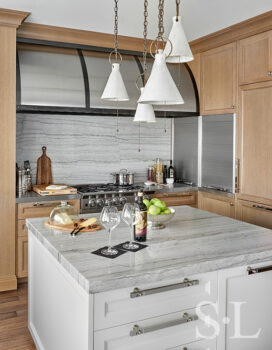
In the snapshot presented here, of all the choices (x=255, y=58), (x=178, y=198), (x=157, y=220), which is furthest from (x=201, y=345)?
(x=255, y=58)

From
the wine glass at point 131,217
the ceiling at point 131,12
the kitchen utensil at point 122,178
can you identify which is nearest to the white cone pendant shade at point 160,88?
the wine glass at point 131,217

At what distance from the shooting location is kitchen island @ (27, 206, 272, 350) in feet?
5.49

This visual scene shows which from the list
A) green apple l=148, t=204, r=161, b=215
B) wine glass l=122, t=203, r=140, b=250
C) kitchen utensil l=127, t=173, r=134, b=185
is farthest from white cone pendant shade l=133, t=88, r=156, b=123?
kitchen utensil l=127, t=173, r=134, b=185

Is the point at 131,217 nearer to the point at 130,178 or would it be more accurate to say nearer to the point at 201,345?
the point at 201,345

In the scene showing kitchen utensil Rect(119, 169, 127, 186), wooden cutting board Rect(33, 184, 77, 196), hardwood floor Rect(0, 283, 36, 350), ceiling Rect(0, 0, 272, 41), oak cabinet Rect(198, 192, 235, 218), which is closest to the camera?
hardwood floor Rect(0, 283, 36, 350)

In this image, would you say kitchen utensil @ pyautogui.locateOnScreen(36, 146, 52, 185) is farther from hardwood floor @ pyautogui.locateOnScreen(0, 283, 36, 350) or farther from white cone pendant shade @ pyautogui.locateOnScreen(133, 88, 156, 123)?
white cone pendant shade @ pyautogui.locateOnScreen(133, 88, 156, 123)

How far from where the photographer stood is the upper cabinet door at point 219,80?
407cm

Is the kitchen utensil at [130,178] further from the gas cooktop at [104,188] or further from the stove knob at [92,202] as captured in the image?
the stove knob at [92,202]

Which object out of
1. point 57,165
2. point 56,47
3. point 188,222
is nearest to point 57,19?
point 56,47

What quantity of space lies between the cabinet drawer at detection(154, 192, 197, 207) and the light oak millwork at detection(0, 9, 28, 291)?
1.65 meters

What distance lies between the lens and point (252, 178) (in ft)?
12.6

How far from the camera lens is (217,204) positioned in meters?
4.36

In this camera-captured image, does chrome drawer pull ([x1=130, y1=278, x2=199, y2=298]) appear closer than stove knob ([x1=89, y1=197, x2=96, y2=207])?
Yes

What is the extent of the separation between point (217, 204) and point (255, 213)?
607 millimetres
